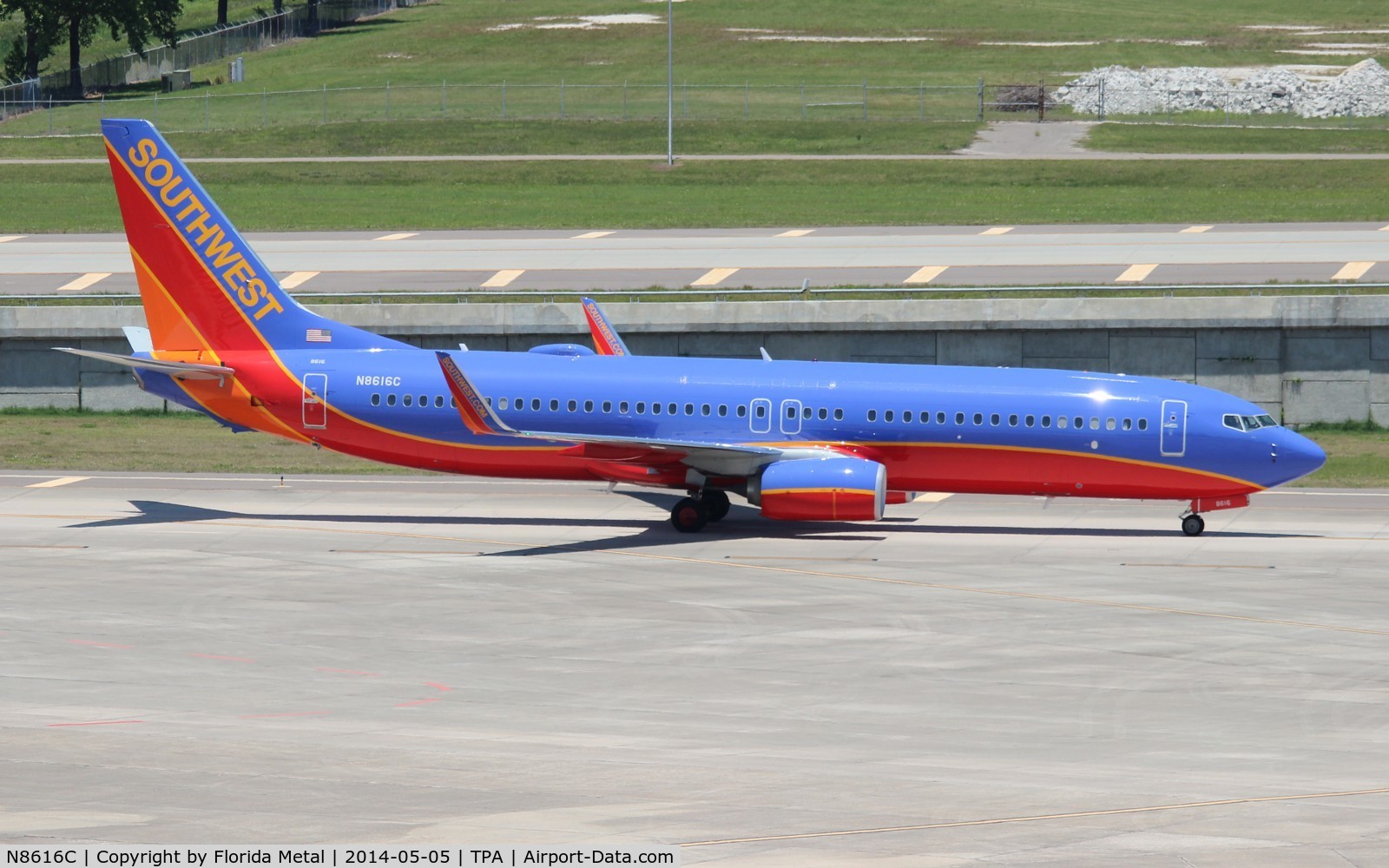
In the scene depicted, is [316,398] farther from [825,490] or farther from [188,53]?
[188,53]

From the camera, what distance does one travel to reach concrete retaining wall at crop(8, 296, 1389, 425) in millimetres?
53281

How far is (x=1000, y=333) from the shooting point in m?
53.8

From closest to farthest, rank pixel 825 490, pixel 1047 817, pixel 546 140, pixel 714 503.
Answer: pixel 1047 817 < pixel 825 490 < pixel 714 503 < pixel 546 140

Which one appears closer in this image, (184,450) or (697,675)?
(697,675)

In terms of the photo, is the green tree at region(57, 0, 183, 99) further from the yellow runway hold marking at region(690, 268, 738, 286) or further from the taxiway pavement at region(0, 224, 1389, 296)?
the yellow runway hold marking at region(690, 268, 738, 286)

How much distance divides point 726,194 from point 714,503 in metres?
43.9

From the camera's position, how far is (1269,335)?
175ft

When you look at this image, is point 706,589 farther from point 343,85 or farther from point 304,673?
point 343,85

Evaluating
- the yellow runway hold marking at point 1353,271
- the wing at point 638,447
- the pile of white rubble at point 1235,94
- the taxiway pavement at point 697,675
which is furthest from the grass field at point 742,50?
the taxiway pavement at point 697,675

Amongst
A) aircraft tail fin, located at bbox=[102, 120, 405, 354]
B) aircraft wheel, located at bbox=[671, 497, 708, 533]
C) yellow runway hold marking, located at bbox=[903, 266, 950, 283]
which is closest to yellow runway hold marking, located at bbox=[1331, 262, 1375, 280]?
yellow runway hold marking, located at bbox=[903, 266, 950, 283]

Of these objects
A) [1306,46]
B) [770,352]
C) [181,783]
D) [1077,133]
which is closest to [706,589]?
[181,783]

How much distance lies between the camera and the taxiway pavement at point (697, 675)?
18797 millimetres

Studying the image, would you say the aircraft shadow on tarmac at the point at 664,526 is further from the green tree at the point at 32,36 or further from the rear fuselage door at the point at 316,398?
the green tree at the point at 32,36

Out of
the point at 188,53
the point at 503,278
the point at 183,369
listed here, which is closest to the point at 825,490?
the point at 183,369
